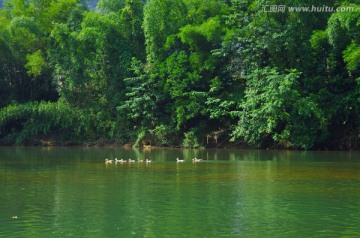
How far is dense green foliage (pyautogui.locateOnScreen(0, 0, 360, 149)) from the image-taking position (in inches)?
1489

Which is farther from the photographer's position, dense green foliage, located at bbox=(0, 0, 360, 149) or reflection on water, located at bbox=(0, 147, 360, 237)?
dense green foliage, located at bbox=(0, 0, 360, 149)

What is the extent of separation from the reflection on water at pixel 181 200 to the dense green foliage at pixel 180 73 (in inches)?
378

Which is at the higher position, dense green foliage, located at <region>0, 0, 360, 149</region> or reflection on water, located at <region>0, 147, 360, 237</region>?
dense green foliage, located at <region>0, 0, 360, 149</region>

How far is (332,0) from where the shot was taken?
37.8 metres

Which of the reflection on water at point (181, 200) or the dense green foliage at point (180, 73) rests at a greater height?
the dense green foliage at point (180, 73)

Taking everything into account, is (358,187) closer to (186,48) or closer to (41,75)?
(186,48)

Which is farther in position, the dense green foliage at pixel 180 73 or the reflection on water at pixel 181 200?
the dense green foliage at pixel 180 73

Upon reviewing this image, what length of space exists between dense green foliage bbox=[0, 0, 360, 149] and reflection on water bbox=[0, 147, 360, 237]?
9602 millimetres

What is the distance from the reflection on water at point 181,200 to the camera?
13.9 m

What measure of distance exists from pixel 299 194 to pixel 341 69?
834 inches

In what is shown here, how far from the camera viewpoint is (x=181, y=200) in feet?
57.4

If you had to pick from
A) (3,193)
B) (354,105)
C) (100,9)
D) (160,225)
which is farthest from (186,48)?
(160,225)

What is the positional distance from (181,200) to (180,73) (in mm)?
25473

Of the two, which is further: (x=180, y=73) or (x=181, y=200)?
(x=180, y=73)
